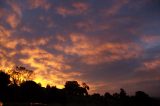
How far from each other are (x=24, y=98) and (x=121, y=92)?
267 ft

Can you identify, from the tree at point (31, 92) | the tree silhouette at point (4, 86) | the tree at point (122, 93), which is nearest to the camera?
the tree silhouette at point (4, 86)

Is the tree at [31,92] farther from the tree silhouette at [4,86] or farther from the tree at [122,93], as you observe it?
the tree at [122,93]

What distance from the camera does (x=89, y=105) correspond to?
104m

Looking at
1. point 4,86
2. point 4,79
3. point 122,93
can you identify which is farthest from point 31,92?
point 122,93

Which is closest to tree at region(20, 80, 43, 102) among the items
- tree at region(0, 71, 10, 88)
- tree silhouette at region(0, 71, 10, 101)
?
tree silhouette at region(0, 71, 10, 101)

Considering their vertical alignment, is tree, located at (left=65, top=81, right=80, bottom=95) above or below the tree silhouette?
above

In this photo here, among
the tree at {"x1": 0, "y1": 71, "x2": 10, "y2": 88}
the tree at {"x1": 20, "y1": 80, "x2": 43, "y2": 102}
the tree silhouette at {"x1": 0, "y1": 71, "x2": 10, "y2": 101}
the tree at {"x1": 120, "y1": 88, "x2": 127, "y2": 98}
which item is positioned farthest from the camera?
the tree at {"x1": 120, "y1": 88, "x2": 127, "y2": 98}

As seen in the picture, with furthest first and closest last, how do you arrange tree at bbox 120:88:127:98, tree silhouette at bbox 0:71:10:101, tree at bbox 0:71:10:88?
tree at bbox 120:88:127:98
tree at bbox 0:71:10:88
tree silhouette at bbox 0:71:10:101

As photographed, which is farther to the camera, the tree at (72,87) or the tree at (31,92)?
the tree at (72,87)

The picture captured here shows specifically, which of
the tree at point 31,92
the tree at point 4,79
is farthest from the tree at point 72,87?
the tree at point 31,92

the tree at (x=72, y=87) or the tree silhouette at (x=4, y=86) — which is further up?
the tree at (x=72, y=87)

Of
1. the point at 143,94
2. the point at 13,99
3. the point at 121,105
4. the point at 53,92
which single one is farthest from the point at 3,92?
the point at 143,94

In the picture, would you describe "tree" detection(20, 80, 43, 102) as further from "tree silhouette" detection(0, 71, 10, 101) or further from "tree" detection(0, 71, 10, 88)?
"tree" detection(0, 71, 10, 88)

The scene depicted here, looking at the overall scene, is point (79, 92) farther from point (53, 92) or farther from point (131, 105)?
point (53, 92)
